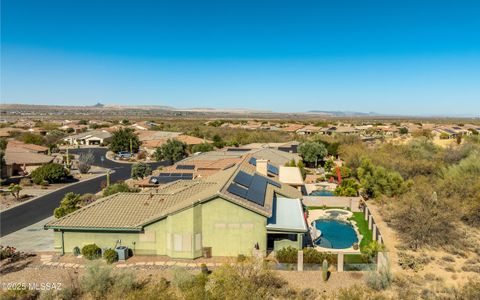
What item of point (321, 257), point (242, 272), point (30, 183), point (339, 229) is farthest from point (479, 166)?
point (30, 183)

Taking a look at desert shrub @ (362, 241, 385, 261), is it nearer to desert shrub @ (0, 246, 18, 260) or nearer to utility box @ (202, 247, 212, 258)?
utility box @ (202, 247, 212, 258)

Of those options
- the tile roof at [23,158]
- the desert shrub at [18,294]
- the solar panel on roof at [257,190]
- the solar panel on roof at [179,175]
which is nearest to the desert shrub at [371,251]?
the solar panel on roof at [257,190]

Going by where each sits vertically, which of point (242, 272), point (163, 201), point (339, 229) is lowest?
point (339, 229)

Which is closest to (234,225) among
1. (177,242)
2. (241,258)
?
(241,258)

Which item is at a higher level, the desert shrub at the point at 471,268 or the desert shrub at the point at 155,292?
the desert shrub at the point at 155,292

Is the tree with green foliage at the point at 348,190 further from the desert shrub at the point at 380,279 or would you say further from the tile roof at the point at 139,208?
the desert shrub at the point at 380,279

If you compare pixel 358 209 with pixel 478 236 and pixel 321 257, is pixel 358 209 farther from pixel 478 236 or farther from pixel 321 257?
pixel 321 257
